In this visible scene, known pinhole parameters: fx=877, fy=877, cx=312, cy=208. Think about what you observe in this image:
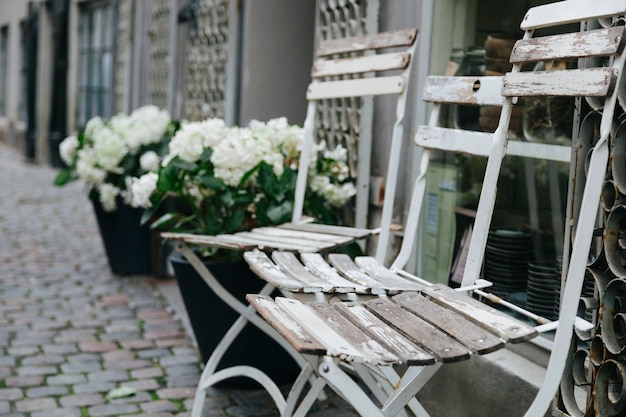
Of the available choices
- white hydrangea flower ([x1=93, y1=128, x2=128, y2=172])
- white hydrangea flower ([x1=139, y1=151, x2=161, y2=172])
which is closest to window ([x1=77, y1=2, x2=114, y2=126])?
white hydrangea flower ([x1=93, y1=128, x2=128, y2=172])

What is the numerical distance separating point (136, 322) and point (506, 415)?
2527 millimetres

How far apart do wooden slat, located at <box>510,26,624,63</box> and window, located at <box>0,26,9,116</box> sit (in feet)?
58.7

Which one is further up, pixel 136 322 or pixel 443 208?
pixel 443 208

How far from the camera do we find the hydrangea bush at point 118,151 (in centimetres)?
554

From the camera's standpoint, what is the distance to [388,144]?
3.85m

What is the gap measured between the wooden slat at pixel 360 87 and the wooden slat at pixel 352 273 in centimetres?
71

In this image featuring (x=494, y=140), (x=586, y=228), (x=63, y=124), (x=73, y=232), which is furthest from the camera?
(x=63, y=124)

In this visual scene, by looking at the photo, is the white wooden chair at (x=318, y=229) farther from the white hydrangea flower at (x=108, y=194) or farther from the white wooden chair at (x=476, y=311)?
the white hydrangea flower at (x=108, y=194)

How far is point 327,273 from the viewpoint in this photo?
2.63 m

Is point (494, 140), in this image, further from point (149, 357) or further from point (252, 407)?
point (149, 357)

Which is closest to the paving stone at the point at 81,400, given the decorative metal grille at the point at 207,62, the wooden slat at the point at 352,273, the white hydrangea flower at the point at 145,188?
the white hydrangea flower at the point at 145,188

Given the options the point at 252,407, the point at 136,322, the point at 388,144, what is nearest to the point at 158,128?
the point at 136,322

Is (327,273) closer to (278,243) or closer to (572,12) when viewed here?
(278,243)

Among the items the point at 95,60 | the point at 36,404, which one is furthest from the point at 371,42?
the point at 95,60
